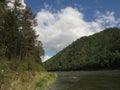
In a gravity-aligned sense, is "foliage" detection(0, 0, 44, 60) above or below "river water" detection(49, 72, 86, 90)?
above

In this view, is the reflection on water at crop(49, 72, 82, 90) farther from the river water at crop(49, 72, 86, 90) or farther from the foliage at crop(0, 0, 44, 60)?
the foliage at crop(0, 0, 44, 60)

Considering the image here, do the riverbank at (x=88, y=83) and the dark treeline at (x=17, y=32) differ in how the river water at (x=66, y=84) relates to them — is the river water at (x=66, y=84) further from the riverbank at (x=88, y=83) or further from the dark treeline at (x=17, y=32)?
the dark treeline at (x=17, y=32)

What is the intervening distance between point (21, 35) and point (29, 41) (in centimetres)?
704

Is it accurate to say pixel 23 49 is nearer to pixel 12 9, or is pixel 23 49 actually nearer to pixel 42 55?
pixel 12 9

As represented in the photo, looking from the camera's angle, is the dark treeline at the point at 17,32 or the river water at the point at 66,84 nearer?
the river water at the point at 66,84

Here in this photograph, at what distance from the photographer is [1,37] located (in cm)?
5338

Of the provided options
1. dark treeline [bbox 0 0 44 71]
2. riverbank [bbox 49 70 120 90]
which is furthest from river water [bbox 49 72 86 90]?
dark treeline [bbox 0 0 44 71]

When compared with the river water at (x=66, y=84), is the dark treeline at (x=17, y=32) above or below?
above

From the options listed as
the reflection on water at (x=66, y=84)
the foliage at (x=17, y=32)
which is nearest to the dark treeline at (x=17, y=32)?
the foliage at (x=17, y=32)

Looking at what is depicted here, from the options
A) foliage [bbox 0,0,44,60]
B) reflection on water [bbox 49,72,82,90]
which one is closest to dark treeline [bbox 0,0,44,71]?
foliage [bbox 0,0,44,60]

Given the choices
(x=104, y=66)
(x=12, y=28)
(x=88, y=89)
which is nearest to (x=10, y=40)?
(x=12, y=28)

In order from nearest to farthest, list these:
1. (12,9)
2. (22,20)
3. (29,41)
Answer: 1. (12,9)
2. (22,20)
3. (29,41)

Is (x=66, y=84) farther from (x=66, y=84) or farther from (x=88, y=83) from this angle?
(x=88, y=83)

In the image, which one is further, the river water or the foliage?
the foliage
